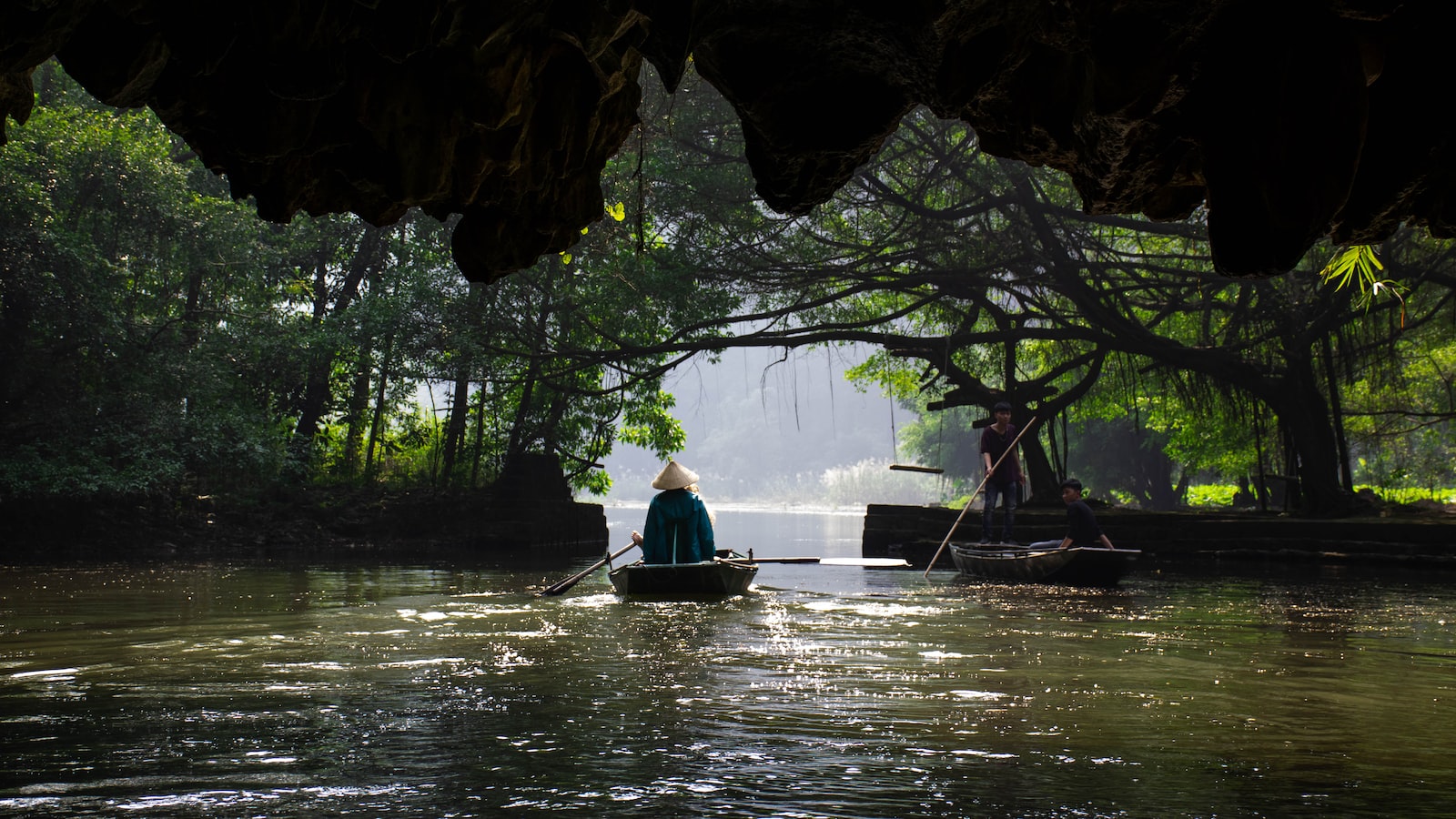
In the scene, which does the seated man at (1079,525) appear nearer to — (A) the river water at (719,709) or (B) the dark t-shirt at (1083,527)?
(B) the dark t-shirt at (1083,527)

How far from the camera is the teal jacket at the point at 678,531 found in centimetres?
1285

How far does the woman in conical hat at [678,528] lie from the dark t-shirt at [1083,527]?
16.1 ft

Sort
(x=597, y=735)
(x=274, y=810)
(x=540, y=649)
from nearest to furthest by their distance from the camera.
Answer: (x=274, y=810) → (x=597, y=735) → (x=540, y=649)

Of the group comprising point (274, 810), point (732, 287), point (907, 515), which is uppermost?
point (732, 287)

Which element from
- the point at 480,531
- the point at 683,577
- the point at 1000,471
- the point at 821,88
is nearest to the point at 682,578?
the point at 683,577

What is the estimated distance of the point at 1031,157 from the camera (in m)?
4.46

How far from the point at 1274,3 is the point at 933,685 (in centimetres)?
480

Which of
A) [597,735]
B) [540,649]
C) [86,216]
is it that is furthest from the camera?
[86,216]

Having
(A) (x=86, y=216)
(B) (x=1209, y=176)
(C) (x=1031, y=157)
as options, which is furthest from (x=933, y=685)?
(A) (x=86, y=216)

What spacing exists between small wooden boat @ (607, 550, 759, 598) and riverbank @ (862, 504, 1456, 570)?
7764 mm

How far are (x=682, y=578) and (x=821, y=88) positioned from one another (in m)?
9.13

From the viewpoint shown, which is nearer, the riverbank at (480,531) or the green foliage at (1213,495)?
the riverbank at (480,531)

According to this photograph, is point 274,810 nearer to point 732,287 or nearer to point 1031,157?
point 1031,157

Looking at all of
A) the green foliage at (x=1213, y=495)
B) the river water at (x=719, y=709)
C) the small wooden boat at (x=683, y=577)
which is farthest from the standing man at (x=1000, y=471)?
the green foliage at (x=1213, y=495)
